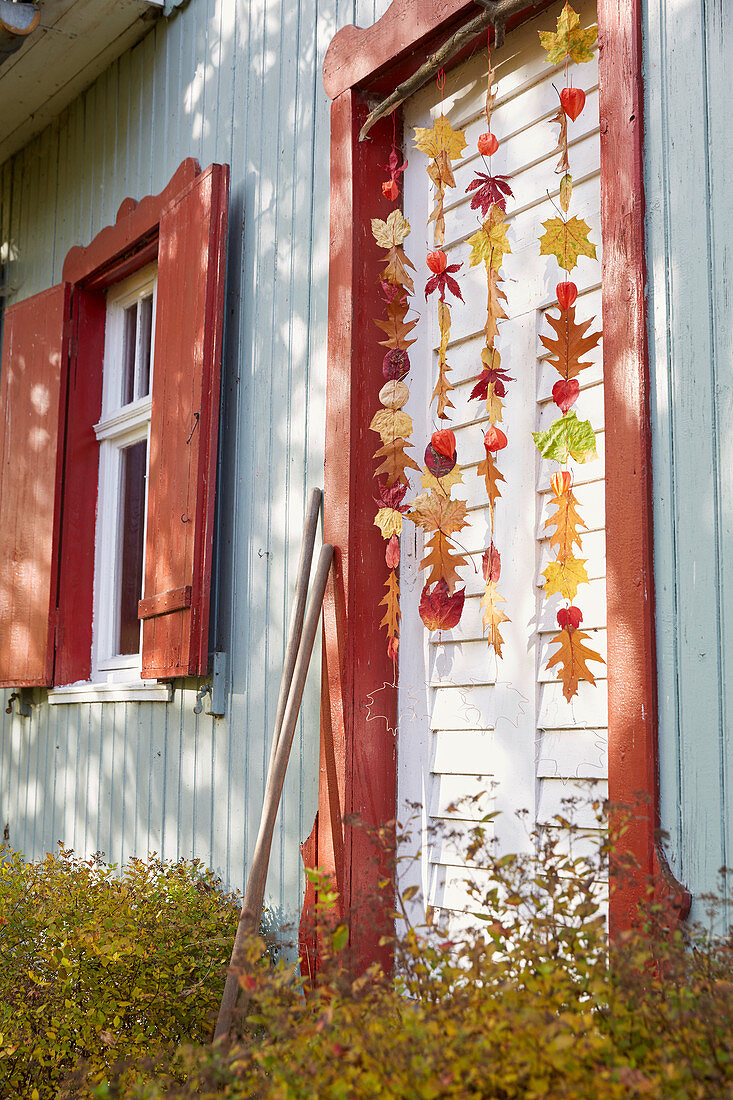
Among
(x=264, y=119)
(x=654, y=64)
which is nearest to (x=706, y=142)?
(x=654, y=64)

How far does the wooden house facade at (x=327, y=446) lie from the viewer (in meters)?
2.23

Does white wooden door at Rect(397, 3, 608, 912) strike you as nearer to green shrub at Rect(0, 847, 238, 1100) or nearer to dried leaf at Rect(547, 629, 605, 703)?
dried leaf at Rect(547, 629, 605, 703)

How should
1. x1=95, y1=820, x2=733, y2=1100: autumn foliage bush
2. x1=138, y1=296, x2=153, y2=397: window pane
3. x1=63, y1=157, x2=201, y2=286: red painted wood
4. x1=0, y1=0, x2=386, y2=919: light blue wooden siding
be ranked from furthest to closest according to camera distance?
1. x1=138, y1=296, x2=153, y2=397: window pane
2. x1=63, y1=157, x2=201, y2=286: red painted wood
3. x1=0, y1=0, x2=386, y2=919: light blue wooden siding
4. x1=95, y1=820, x2=733, y2=1100: autumn foliage bush

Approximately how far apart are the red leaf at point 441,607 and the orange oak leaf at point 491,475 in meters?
0.27

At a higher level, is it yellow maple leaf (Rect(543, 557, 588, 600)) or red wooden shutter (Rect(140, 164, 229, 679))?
red wooden shutter (Rect(140, 164, 229, 679))

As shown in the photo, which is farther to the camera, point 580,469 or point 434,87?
point 434,87

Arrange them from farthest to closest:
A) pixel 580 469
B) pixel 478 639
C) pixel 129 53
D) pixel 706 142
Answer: pixel 129 53 → pixel 478 639 → pixel 580 469 → pixel 706 142

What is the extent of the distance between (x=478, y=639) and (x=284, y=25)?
2.27 metres

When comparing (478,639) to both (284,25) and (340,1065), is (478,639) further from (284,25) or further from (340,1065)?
(284,25)

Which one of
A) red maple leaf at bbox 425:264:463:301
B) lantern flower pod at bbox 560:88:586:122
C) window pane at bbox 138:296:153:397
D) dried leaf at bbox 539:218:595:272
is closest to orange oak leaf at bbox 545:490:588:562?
dried leaf at bbox 539:218:595:272

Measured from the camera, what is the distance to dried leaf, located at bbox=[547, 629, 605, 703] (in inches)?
101

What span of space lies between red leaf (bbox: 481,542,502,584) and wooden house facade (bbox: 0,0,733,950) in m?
0.05

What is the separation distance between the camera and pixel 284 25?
3893 mm

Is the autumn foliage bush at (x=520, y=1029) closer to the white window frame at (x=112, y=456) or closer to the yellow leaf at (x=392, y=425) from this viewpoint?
the yellow leaf at (x=392, y=425)
